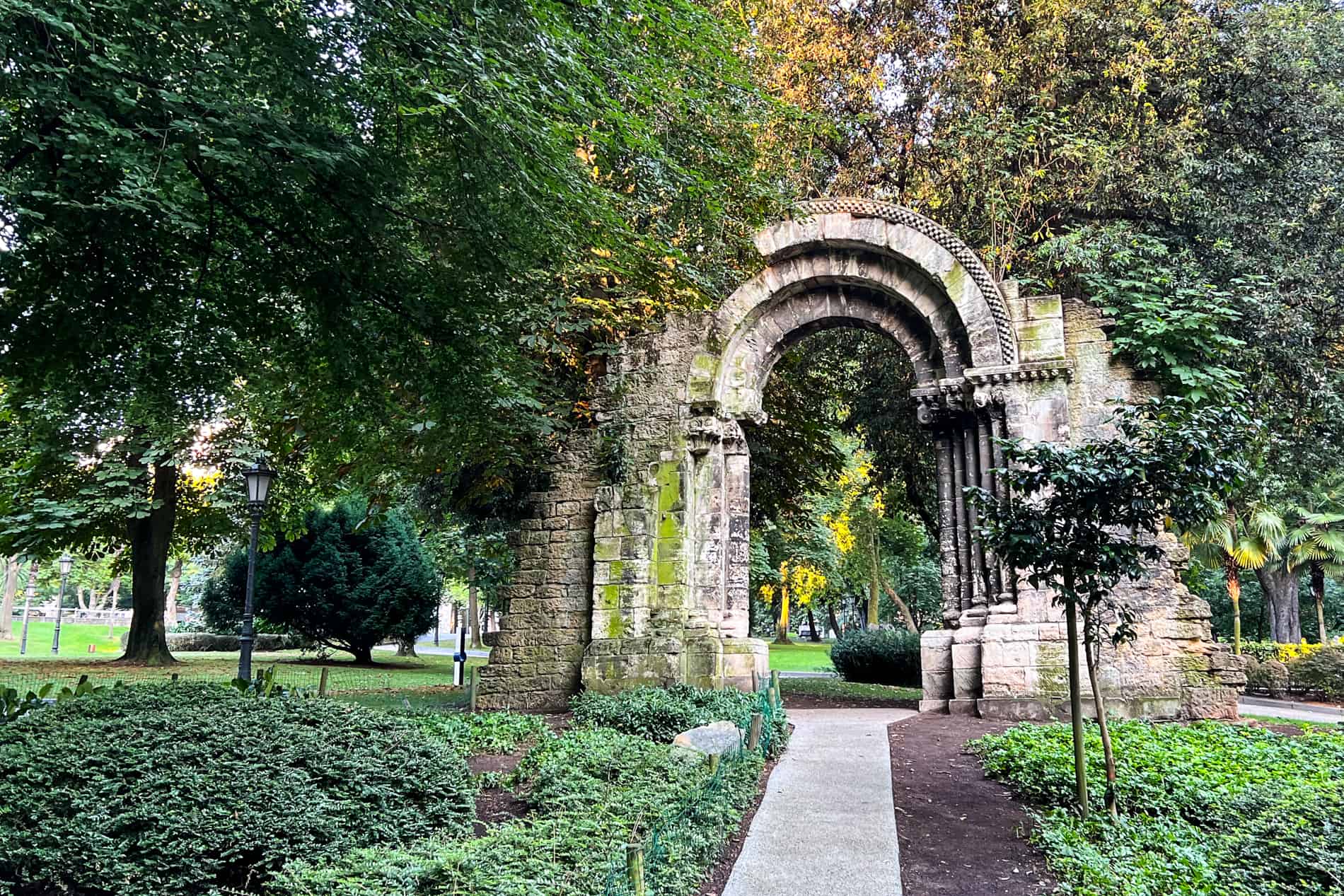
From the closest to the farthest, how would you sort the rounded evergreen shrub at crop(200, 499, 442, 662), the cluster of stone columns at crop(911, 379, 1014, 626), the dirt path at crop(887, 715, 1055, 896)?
the dirt path at crop(887, 715, 1055, 896)
the cluster of stone columns at crop(911, 379, 1014, 626)
the rounded evergreen shrub at crop(200, 499, 442, 662)

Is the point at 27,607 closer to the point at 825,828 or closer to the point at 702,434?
the point at 702,434

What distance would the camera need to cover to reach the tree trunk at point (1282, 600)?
2383 cm

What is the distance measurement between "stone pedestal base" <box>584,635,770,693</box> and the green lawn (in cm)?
376

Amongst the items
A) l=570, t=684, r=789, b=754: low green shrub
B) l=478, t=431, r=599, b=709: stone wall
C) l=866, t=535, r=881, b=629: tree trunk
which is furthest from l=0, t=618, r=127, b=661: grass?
l=866, t=535, r=881, b=629: tree trunk

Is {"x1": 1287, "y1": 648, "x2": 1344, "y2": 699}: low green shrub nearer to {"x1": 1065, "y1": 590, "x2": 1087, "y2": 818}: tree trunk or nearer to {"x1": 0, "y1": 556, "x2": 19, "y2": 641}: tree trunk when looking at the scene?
{"x1": 1065, "y1": 590, "x2": 1087, "y2": 818}: tree trunk

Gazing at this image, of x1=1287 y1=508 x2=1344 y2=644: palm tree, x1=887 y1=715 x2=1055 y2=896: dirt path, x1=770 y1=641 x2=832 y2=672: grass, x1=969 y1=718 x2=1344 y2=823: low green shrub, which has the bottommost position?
x1=770 y1=641 x2=832 y2=672: grass

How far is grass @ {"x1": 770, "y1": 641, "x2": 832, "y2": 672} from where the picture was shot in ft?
84.9

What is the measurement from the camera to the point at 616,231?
7.64 m

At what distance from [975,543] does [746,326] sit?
12.6ft

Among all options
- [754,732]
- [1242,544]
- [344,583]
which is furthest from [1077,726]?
[1242,544]

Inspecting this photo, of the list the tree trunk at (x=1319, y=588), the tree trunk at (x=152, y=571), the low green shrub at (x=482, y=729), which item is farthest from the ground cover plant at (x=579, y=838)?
the tree trunk at (x=1319, y=588)

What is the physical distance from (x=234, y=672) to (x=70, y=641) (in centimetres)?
2577

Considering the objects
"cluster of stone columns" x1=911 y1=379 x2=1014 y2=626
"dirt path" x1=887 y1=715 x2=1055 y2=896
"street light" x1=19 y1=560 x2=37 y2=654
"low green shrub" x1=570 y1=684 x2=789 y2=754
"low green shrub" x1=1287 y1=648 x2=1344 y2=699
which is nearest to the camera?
"dirt path" x1=887 y1=715 x2=1055 y2=896

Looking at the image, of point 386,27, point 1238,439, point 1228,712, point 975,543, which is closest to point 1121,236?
point 975,543
